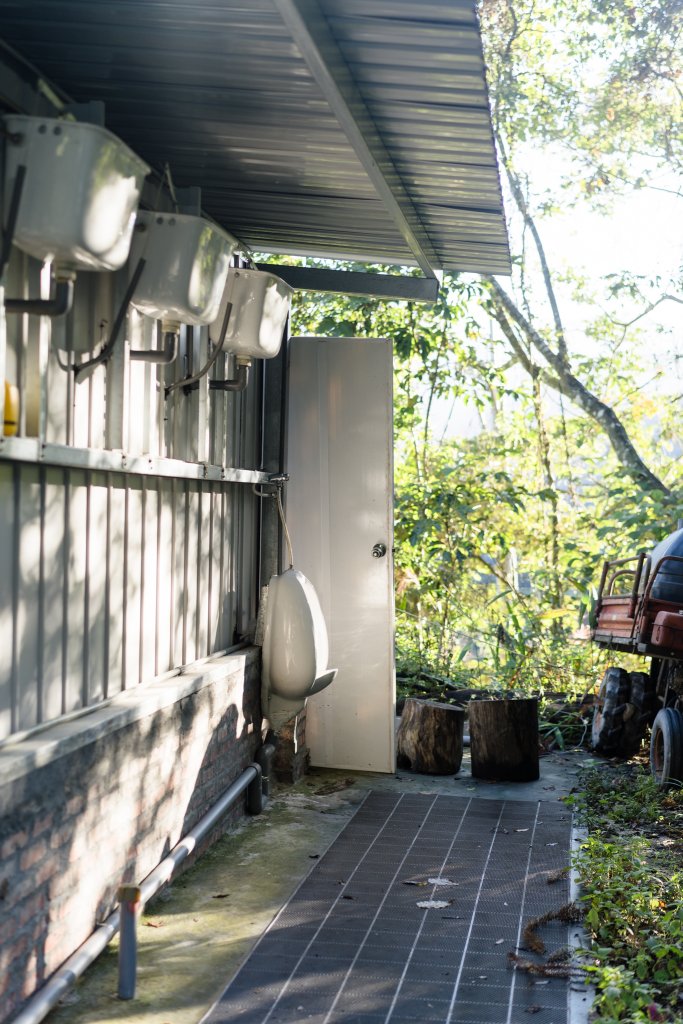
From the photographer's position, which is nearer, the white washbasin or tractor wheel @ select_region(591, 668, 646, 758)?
the white washbasin

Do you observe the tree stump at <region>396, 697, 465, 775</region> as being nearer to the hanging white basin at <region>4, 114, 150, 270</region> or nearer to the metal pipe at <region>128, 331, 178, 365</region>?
the metal pipe at <region>128, 331, 178, 365</region>

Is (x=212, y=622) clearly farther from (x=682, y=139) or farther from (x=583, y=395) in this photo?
(x=682, y=139)

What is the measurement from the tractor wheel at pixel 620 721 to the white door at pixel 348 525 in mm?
1848

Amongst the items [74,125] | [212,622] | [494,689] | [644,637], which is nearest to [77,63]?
[74,125]

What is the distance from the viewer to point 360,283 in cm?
659

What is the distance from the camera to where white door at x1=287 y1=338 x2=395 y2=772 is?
23.2 feet

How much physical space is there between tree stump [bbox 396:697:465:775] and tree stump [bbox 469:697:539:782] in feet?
0.43

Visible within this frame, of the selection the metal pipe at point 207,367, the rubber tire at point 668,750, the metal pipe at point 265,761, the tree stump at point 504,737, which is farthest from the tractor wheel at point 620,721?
the metal pipe at point 207,367

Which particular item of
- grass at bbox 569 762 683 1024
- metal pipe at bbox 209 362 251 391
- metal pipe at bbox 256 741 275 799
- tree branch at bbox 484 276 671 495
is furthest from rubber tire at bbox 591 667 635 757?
tree branch at bbox 484 276 671 495

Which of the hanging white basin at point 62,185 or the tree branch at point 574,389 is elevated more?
the tree branch at point 574,389

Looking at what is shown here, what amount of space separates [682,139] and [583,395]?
378 cm

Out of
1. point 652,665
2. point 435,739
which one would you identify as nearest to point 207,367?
point 435,739

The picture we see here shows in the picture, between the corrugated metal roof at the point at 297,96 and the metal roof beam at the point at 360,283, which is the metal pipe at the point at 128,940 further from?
the metal roof beam at the point at 360,283

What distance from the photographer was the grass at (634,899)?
3547 millimetres
